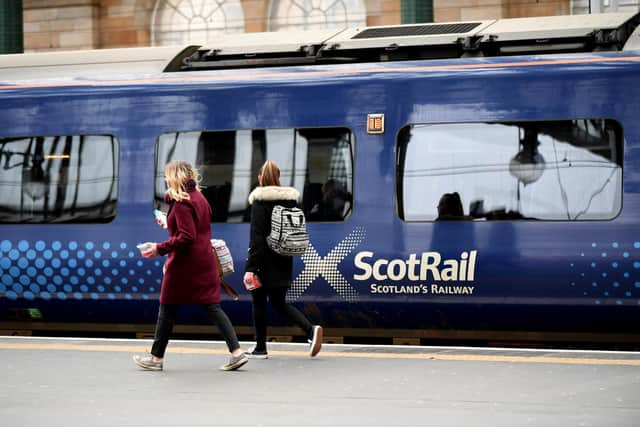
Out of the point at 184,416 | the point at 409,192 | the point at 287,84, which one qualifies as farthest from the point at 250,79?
the point at 184,416

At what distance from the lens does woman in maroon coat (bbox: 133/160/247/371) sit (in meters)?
8.71

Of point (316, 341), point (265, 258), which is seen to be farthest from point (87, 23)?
point (316, 341)

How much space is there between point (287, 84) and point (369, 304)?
78.2 inches

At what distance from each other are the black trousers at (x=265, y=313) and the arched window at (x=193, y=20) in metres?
15.4

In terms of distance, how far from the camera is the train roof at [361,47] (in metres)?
11.2

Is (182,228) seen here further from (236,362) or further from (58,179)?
(58,179)

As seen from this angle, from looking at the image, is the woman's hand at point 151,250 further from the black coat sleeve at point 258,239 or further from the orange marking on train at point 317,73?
the orange marking on train at point 317,73

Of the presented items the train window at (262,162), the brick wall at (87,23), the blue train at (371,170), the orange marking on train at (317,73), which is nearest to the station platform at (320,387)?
the blue train at (371,170)

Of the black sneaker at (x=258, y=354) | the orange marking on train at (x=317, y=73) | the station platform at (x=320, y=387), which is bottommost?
the black sneaker at (x=258, y=354)

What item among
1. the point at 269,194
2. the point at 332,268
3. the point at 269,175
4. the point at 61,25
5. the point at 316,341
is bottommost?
the point at 316,341

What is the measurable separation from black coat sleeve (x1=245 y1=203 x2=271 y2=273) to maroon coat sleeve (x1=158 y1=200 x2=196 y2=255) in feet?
2.71

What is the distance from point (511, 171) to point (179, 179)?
125 inches

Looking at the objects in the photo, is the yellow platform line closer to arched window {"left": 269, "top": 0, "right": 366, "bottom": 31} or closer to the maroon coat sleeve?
the maroon coat sleeve

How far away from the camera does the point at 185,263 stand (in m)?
8.79
